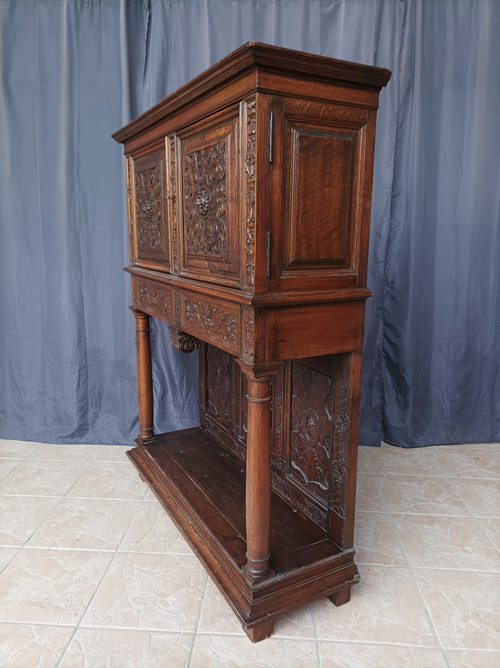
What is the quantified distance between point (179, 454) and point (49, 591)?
37.4 inches

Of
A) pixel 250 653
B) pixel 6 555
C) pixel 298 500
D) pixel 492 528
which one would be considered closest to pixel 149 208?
pixel 298 500

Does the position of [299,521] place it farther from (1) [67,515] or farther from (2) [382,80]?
(2) [382,80]

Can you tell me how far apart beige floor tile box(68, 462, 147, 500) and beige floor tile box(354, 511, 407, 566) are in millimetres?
1099

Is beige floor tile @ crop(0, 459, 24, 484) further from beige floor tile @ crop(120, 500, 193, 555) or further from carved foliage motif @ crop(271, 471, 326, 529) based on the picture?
carved foliage motif @ crop(271, 471, 326, 529)

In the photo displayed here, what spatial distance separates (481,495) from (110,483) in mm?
1961

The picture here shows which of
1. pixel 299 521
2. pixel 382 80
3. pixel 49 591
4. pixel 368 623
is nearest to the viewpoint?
pixel 382 80

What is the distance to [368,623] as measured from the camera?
68.6 inches

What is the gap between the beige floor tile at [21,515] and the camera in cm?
224

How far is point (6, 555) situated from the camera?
83.1 inches

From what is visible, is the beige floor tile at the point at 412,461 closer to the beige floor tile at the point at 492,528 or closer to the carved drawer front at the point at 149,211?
the beige floor tile at the point at 492,528

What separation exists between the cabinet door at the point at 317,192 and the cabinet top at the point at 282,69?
75mm

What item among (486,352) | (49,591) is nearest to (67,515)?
(49,591)

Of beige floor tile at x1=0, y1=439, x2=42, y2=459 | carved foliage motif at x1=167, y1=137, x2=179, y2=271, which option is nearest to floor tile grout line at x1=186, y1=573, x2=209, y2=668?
carved foliage motif at x1=167, y1=137, x2=179, y2=271

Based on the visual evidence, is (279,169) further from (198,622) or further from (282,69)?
(198,622)
